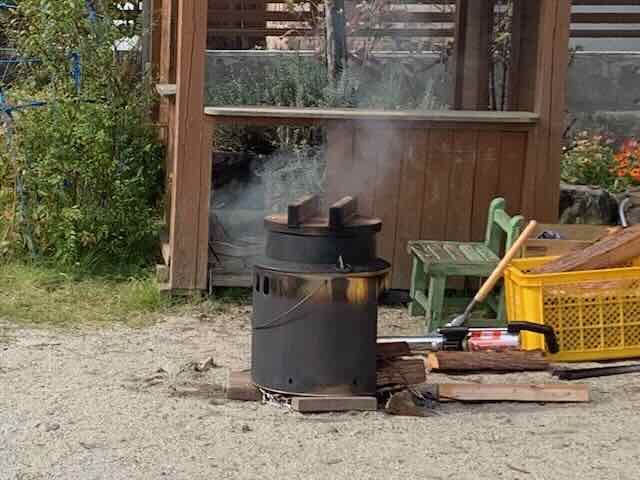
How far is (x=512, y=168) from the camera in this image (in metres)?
7.23

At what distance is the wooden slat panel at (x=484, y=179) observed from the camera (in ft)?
23.6

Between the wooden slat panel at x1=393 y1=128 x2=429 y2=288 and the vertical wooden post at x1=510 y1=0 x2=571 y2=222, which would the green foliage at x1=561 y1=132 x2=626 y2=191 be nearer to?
the vertical wooden post at x1=510 y1=0 x2=571 y2=222

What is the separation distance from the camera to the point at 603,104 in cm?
1113

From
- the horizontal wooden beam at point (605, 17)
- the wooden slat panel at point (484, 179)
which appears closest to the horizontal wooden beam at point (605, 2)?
the horizontal wooden beam at point (605, 17)

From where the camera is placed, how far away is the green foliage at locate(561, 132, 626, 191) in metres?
9.25

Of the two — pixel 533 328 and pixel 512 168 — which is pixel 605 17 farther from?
pixel 533 328

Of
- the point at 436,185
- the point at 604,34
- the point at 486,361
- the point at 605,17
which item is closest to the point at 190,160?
the point at 436,185

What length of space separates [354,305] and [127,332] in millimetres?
1979

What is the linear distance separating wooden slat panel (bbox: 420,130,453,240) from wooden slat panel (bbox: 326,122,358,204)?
17.8 inches

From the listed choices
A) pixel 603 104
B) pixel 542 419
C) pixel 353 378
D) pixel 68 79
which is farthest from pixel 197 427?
pixel 603 104

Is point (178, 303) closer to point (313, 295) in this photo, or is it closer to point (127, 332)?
point (127, 332)

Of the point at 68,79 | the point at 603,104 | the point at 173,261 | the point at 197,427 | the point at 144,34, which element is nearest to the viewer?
the point at 197,427

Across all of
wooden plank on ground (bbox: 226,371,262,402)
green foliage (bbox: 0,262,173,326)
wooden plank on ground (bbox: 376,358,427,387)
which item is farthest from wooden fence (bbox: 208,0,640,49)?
wooden plank on ground (bbox: 226,371,262,402)

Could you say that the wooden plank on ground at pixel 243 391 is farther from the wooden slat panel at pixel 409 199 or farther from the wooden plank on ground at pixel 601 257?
the wooden slat panel at pixel 409 199
